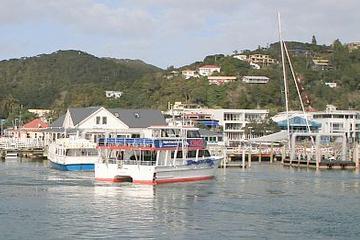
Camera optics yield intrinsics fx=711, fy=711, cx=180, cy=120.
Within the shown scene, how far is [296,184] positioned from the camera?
59375 millimetres

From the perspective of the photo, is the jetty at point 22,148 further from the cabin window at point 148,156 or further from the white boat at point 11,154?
the cabin window at point 148,156

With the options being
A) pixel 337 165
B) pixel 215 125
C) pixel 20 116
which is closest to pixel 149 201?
pixel 337 165

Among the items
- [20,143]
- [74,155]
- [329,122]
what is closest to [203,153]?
[74,155]

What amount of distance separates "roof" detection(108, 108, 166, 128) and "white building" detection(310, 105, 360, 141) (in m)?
42.0

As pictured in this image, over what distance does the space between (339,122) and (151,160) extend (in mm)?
83963

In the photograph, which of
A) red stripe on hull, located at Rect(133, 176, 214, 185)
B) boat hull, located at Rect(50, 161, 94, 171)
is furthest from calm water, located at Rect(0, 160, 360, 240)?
boat hull, located at Rect(50, 161, 94, 171)

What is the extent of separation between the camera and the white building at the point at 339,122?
132750 mm

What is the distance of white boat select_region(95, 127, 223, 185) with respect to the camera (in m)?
55.9

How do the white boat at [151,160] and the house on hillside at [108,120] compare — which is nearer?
the white boat at [151,160]

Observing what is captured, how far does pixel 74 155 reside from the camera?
73.9 meters

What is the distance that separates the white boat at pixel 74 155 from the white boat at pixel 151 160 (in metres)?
14.4

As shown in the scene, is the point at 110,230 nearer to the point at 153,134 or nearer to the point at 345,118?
the point at 153,134

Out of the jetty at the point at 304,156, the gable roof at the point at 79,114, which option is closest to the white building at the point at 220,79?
the jetty at the point at 304,156

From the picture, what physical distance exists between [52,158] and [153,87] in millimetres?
102809
